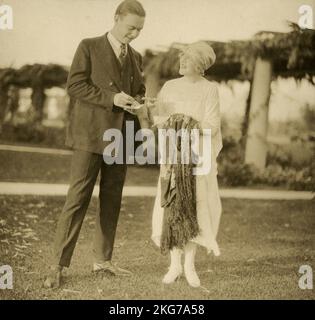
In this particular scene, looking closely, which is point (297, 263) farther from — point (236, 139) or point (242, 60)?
point (242, 60)

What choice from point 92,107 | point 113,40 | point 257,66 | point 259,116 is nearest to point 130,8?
point 113,40

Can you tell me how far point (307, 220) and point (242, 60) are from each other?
44.2 inches

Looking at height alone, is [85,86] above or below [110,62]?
below

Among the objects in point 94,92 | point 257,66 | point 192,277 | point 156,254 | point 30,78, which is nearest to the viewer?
point 94,92

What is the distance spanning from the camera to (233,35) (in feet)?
12.3

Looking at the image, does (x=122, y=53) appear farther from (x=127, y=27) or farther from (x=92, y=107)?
(x=92, y=107)

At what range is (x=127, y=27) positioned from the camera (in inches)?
132

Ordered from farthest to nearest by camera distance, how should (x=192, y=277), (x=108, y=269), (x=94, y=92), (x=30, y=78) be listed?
1. (x=30, y=78)
2. (x=108, y=269)
3. (x=192, y=277)
4. (x=94, y=92)

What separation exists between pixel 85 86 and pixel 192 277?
1.21 m

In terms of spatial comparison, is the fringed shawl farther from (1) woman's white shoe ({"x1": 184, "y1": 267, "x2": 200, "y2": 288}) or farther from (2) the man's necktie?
(2) the man's necktie

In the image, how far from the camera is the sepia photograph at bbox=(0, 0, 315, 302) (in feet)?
10.8

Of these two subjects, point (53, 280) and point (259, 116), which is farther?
point (259, 116)

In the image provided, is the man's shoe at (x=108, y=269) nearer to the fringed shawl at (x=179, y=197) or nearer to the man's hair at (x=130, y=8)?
the fringed shawl at (x=179, y=197)
